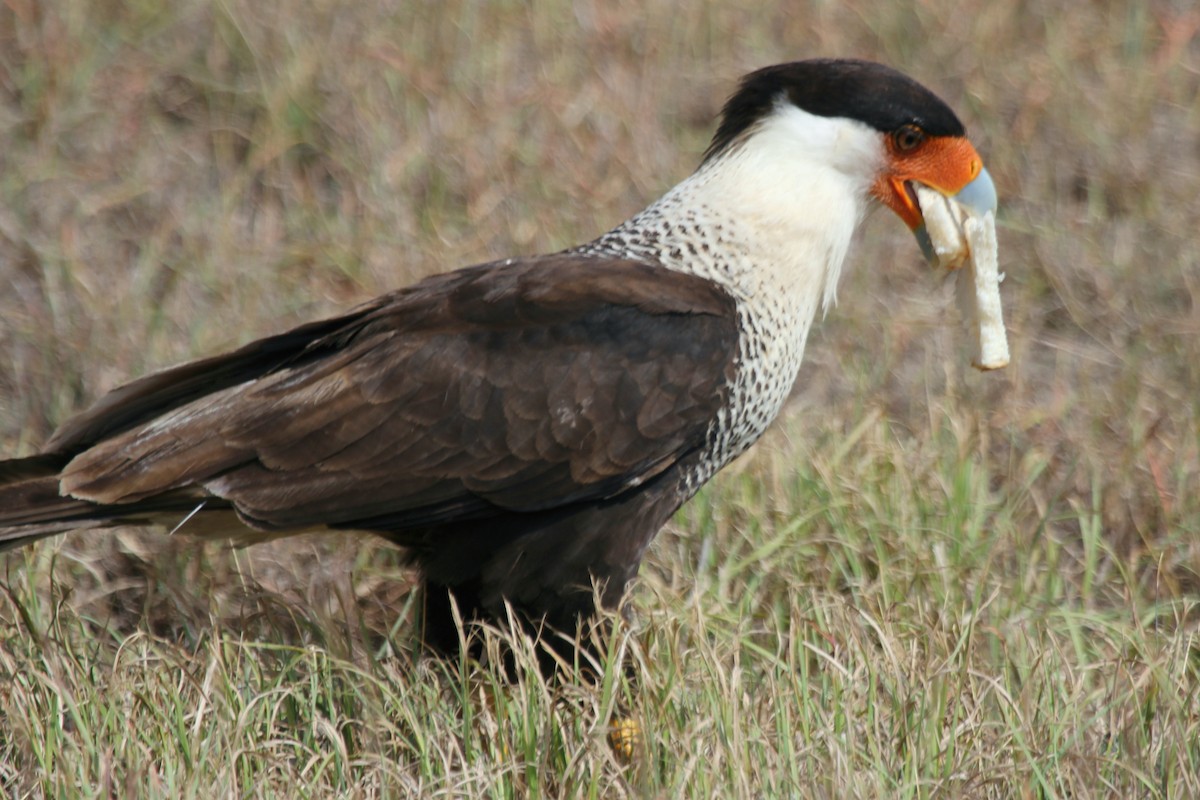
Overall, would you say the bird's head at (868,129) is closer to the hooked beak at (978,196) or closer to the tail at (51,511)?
the hooked beak at (978,196)

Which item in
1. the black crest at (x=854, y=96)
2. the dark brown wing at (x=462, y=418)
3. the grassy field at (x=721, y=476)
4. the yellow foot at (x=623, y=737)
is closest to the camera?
the grassy field at (x=721, y=476)

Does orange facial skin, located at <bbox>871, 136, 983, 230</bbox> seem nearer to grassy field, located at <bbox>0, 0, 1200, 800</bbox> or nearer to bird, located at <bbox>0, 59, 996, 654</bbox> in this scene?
bird, located at <bbox>0, 59, 996, 654</bbox>

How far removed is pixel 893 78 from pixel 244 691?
1.94m

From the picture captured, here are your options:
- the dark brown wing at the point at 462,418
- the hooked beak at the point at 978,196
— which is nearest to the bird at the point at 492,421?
the dark brown wing at the point at 462,418

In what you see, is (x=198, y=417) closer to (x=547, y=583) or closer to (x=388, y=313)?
(x=388, y=313)

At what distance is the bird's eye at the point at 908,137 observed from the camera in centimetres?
348

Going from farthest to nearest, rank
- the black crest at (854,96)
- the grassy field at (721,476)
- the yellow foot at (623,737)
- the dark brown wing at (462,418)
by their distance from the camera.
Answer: the black crest at (854,96) → the dark brown wing at (462,418) → the yellow foot at (623,737) → the grassy field at (721,476)

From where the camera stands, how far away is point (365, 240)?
5.15 meters

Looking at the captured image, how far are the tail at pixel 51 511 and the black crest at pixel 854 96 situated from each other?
156cm


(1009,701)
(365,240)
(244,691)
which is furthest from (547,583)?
(365,240)

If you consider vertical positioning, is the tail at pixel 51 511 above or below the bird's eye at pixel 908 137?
below

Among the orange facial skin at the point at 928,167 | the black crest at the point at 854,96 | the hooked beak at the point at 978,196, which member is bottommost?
the hooked beak at the point at 978,196

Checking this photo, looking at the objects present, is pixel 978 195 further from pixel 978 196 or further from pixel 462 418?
pixel 462 418

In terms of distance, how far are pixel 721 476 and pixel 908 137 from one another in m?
1.09
